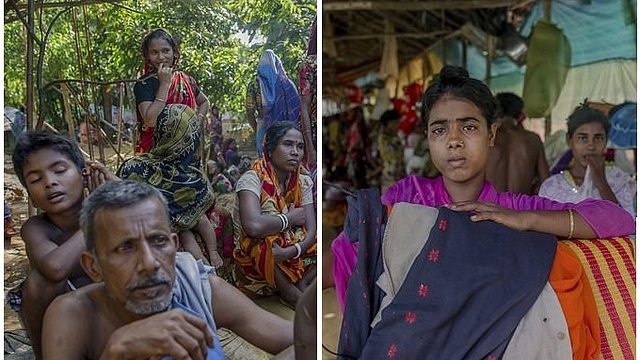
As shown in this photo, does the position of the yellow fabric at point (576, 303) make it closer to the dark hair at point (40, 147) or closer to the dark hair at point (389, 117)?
the dark hair at point (40, 147)

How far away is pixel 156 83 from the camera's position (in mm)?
1924

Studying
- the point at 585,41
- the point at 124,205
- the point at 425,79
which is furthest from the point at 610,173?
the point at 425,79

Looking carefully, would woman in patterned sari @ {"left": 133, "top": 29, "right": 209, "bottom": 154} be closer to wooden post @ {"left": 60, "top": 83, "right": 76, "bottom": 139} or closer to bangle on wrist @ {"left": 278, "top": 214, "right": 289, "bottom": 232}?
wooden post @ {"left": 60, "top": 83, "right": 76, "bottom": 139}

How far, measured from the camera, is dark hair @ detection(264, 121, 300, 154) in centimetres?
198

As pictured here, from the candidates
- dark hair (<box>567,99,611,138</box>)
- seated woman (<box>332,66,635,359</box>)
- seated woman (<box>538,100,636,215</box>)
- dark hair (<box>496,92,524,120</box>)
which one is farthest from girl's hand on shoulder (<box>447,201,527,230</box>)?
dark hair (<box>496,92,524,120</box>)

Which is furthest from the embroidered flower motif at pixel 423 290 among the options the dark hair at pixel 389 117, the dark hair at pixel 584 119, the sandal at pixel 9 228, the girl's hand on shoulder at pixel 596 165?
the dark hair at pixel 389 117

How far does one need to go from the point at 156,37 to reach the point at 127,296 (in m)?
0.72

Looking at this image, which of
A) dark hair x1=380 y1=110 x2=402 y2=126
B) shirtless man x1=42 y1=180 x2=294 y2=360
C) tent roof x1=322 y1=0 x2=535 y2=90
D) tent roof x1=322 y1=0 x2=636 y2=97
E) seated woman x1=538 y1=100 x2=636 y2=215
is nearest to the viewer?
shirtless man x1=42 y1=180 x2=294 y2=360

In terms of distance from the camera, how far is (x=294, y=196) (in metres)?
2.04

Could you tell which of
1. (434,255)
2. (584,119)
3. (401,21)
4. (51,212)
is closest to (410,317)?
(434,255)

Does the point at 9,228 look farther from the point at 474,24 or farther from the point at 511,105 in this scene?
the point at 474,24

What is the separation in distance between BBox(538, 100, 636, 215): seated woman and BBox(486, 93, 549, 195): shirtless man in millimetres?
151

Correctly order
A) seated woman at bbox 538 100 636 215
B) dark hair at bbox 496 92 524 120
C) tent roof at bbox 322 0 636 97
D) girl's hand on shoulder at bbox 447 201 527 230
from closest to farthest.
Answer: girl's hand on shoulder at bbox 447 201 527 230, seated woman at bbox 538 100 636 215, dark hair at bbox 496 92 524 120, tent roof at bbox 322 0 636 97

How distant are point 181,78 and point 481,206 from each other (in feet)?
3.04
